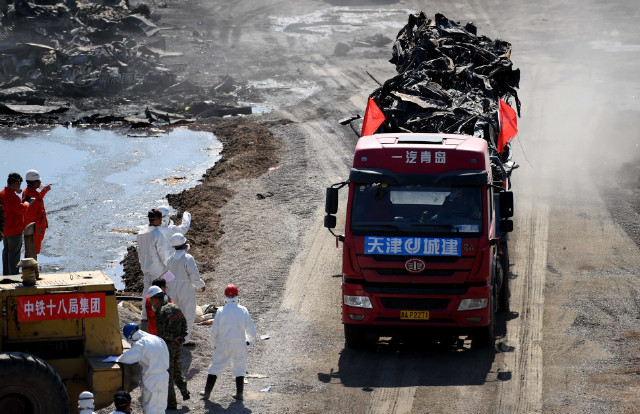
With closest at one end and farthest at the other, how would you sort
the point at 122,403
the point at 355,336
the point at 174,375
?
the point at 122,403 → the point at 174,375 → the point at 355,336

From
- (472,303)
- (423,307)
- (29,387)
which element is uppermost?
(29,387)

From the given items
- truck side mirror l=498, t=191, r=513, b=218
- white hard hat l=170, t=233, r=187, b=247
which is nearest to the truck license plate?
truck side mirror l=498, t=191, r=513, b=218

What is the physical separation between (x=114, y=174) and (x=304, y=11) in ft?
96.4

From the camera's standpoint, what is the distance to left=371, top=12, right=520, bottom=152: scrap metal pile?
1761 cm

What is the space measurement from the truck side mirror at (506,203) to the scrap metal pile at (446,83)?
132 inches

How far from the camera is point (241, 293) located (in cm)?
1711

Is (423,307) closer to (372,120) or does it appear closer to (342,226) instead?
(372,120)

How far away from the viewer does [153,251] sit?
551 inches

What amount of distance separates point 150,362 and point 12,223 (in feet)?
19.5

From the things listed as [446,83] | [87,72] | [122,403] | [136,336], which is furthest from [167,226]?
[87,72]

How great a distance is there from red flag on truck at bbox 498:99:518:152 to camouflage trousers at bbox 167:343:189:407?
8583mm

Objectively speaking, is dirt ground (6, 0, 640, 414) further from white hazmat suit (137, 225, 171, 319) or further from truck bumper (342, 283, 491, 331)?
white hazmat suit (137, 225, 171, 319)

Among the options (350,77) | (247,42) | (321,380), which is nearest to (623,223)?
(321,380)

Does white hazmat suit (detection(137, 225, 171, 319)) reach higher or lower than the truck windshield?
lower
